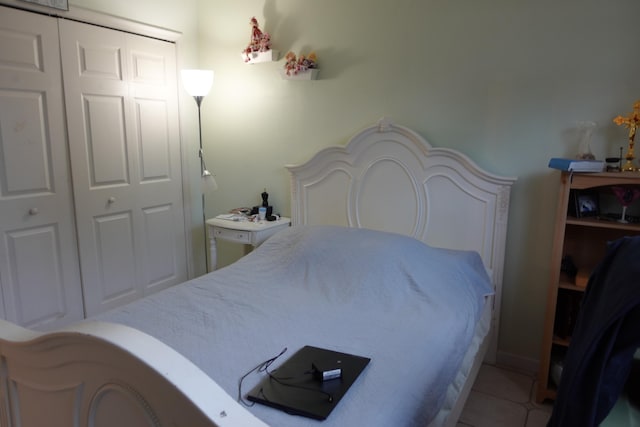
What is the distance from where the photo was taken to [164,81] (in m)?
3.24

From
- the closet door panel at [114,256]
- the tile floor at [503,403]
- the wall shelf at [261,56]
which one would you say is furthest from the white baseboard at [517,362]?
the closet door panel at [114,256]

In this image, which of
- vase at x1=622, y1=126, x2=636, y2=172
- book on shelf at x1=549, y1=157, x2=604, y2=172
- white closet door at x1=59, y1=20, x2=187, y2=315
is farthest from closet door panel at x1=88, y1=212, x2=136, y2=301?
vase at x1=622, y1=126, x2=636, y2=172

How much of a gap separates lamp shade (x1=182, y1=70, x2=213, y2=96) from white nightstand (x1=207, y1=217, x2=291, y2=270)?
0.93 m

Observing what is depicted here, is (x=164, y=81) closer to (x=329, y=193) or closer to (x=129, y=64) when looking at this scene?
(x=129, y=64)

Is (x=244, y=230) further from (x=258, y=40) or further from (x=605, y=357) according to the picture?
(x=605, y=357)

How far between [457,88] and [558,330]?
4.66 feet

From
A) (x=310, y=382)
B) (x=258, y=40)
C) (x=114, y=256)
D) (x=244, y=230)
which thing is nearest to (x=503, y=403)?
(x=310, y=382)

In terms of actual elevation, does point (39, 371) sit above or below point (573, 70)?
below

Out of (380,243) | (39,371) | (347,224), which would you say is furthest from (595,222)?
(39,371)

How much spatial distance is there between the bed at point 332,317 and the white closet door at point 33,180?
1027mm

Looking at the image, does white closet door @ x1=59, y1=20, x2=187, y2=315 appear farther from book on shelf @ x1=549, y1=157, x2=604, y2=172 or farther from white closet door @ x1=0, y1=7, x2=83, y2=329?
book on shelf @ x1=549, y1=157, x2=604, y2=172

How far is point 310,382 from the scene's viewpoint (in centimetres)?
137

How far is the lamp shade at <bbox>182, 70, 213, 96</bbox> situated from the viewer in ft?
9.96

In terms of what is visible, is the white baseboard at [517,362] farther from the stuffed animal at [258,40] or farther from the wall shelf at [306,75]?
the stuffed animal at [258,40]
